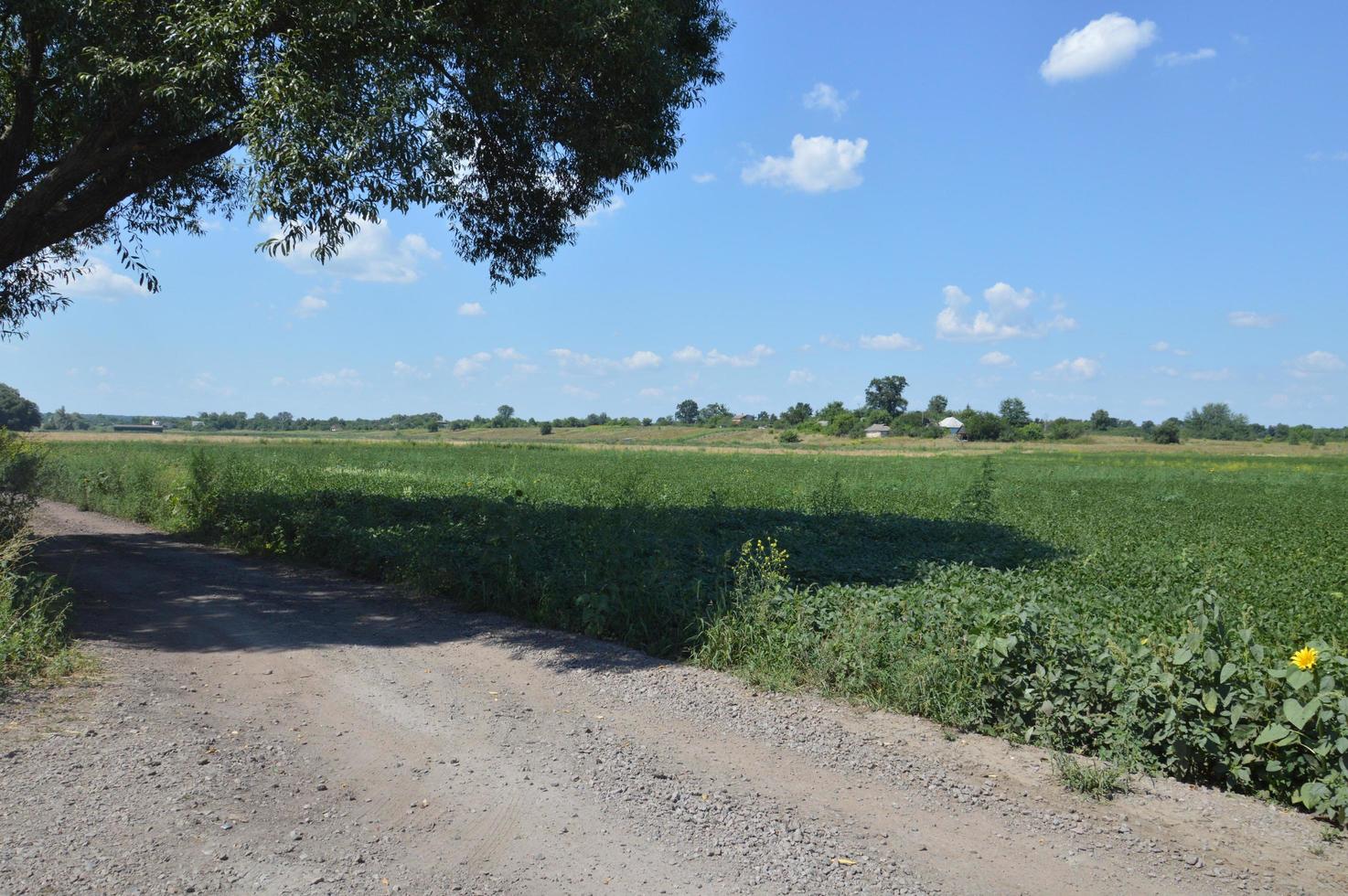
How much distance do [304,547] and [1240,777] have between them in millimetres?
11938

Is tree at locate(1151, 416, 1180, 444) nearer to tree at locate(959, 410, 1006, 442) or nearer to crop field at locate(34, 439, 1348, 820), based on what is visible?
tree at locate(959, 410, 1006, 442)

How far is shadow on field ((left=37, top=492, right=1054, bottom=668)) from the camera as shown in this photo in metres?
8.09

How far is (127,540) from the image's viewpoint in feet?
49.2

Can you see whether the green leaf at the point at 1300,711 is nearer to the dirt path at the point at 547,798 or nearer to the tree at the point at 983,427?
the dirt path at the point at 547,798

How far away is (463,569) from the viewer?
9711 mm

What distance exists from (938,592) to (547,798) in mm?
4271

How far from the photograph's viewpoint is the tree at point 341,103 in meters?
8.73

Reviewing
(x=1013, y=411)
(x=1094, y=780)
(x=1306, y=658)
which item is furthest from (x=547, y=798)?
(x=1013, y=411)

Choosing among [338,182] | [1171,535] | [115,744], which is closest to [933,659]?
[115,744]

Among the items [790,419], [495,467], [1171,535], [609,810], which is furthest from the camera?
[790,419]

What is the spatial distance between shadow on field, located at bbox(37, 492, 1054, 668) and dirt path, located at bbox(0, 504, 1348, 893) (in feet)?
2.98

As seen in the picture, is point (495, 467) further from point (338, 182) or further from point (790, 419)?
point (790, 419)

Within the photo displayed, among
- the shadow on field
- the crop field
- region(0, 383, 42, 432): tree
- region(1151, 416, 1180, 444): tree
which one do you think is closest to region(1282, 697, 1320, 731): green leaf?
the crop field

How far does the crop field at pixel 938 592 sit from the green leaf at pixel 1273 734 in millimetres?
12
